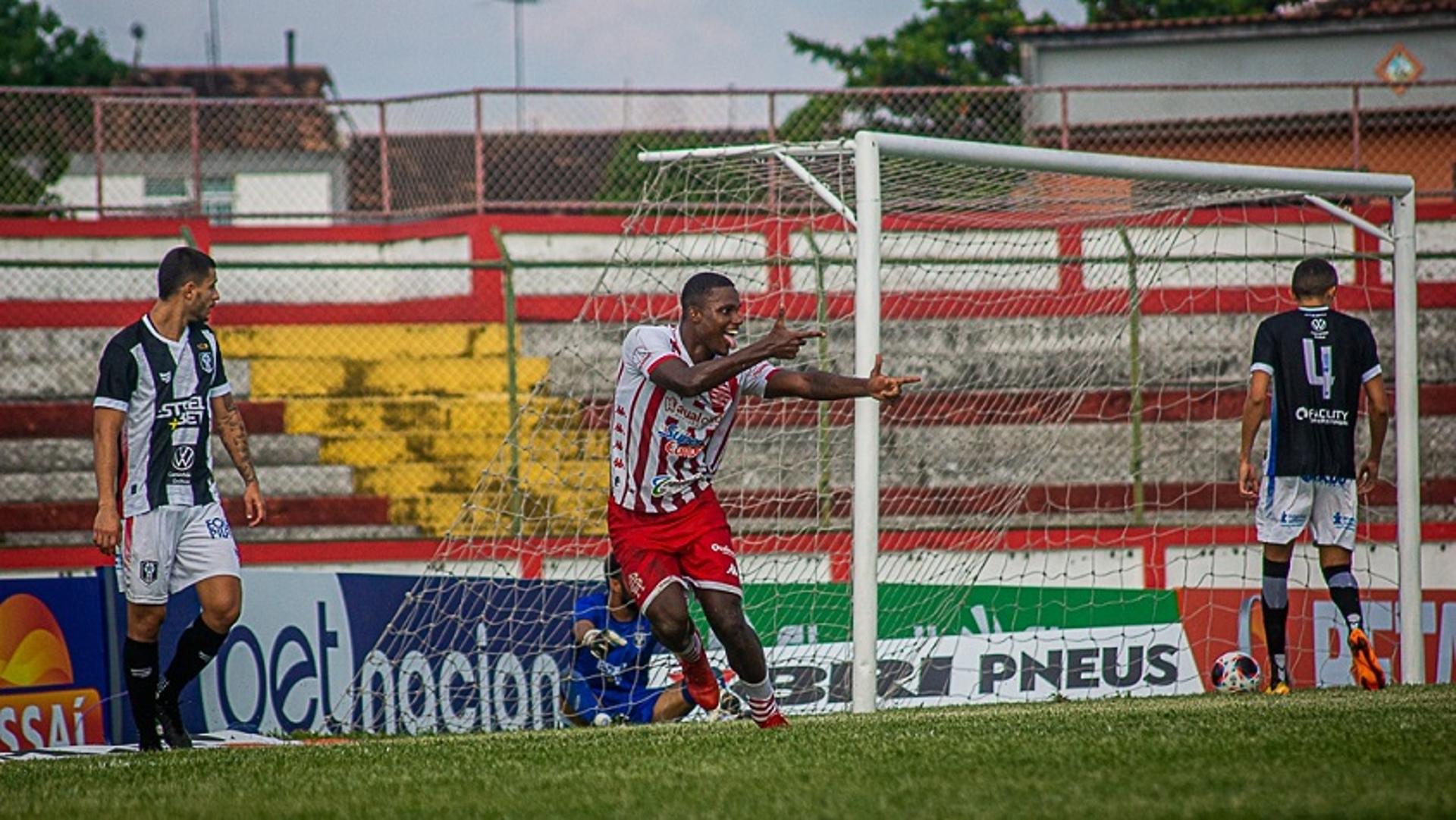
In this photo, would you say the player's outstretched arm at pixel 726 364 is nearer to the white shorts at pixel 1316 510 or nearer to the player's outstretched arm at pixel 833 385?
the player's outstretched arm at pixel 833 385

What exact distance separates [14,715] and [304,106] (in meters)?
9.42

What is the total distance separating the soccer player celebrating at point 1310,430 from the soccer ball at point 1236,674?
8.3 inches

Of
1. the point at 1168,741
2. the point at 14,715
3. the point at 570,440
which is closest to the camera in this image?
the point at 1168,741

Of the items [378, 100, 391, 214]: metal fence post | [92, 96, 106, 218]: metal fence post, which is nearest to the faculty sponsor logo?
[378, 100, 391, 214]: metal fence post

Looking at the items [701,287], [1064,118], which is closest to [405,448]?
[1064,118]

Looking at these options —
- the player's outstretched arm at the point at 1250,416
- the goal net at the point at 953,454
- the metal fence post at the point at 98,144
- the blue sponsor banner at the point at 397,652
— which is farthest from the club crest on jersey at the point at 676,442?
the metal fence post at the point at 98,144

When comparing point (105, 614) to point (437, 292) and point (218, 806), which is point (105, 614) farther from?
point (437, 292)

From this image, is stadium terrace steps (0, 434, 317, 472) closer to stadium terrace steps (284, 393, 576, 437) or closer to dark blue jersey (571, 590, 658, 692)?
stadium terrace steps (284, 393, 576, 437)

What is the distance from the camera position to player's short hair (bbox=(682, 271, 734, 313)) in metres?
6.64

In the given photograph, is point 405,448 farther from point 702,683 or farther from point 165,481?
point 702,683

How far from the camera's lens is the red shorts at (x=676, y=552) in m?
6.73

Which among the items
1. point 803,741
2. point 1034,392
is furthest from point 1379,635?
point 803,741

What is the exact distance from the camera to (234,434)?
7.78 metres

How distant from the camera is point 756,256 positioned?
12.5m
